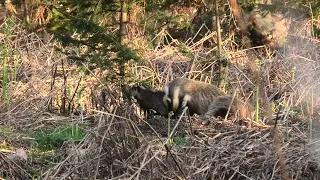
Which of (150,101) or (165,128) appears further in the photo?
(150,101)

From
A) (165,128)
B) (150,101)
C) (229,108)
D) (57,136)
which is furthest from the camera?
(150,101)

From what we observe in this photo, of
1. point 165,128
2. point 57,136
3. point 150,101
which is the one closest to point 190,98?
point 150,101

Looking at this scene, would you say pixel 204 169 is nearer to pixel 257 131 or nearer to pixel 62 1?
pixel 257 131

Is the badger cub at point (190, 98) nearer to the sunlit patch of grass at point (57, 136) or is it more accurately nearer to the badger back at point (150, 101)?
the badger back at point (150, 101)

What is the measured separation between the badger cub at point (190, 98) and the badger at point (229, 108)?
0.17m

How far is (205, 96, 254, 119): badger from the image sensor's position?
6871 millimetres

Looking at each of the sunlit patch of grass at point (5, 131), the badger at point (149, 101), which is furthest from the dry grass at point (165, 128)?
the badger at point (149, 101)

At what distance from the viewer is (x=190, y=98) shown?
8.12 metres

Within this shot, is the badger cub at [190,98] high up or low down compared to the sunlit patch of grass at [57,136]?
up

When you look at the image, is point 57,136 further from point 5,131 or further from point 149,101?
point 149,101

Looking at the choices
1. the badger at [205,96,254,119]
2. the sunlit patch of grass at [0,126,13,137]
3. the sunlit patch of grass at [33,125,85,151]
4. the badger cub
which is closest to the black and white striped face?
the badger cub

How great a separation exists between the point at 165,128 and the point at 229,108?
0.74 metres

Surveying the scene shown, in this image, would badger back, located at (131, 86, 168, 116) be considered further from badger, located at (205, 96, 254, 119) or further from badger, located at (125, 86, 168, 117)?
badger, located at (205, 96, 254, 119)

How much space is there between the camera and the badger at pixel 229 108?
6871 mm
